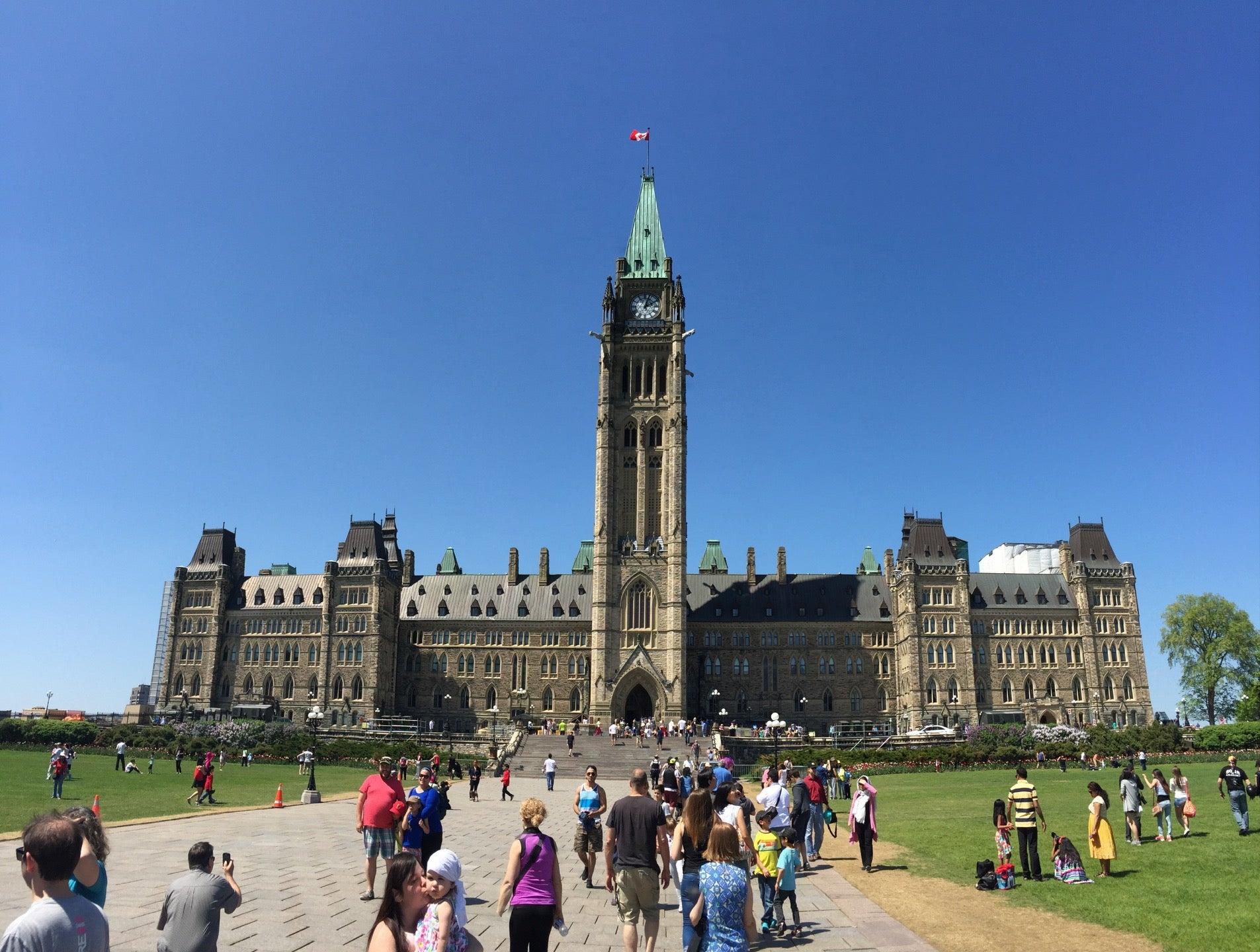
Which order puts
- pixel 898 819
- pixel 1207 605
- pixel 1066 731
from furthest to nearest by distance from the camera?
pixel 1207 605 → pixel 1066 731 → pixel 898 819

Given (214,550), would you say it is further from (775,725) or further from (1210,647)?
(1210,647)

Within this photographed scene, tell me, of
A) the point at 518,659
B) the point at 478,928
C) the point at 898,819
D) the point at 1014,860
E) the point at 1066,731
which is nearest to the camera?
the point at 478,928

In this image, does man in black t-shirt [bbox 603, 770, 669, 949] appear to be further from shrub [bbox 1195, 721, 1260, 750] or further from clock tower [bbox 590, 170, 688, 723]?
clock tower [bbox 590, 170, 688, 723]

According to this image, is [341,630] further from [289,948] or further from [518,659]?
[289,948]

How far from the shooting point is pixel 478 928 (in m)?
14.1

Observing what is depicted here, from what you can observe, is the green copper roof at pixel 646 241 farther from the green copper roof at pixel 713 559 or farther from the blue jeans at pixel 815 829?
the blue jeans at pixel 815 829

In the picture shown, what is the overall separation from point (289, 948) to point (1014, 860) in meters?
14.9

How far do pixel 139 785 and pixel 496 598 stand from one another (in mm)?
64276

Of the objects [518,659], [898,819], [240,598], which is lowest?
[898,819]

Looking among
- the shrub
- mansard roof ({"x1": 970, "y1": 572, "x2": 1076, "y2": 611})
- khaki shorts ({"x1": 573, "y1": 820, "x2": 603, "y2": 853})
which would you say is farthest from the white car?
khaki shorts ({"x1": 573, "y1": 820, "x2": 603, "y2": 853})

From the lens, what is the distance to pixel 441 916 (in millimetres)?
6930

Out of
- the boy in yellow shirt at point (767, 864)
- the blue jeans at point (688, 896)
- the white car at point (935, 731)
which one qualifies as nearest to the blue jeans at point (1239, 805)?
the boy in yellow shirt at point (767, 864)

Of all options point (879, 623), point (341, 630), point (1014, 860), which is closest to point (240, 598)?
point (341, 630)

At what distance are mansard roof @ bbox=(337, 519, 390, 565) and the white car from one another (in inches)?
2132
